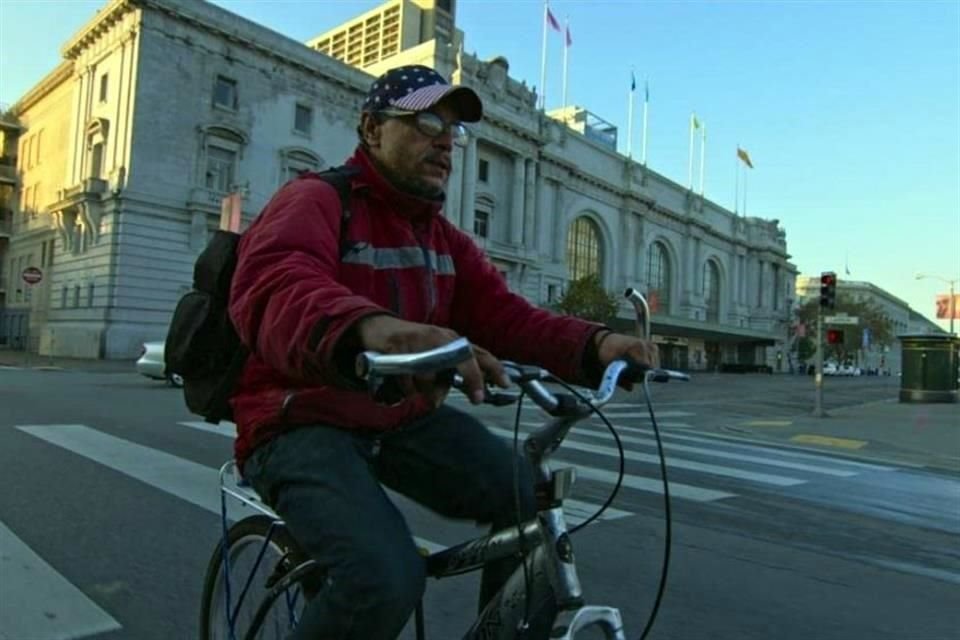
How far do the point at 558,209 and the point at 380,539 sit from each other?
60316 millimetres

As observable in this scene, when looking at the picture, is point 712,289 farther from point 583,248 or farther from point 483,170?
point 483,170

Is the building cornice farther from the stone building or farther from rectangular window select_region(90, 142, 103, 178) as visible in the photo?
rectangular window select_region(90, 142, 103, 178)

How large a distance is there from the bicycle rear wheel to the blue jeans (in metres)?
0.28

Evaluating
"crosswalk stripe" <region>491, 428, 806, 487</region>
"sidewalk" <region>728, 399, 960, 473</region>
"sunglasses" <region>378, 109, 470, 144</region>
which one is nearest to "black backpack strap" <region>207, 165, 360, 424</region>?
"sunglasses" <region>378, 109, 470, 144</region>

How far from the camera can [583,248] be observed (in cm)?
6575

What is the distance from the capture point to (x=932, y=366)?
23.3 meters

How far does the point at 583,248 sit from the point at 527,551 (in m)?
64.9

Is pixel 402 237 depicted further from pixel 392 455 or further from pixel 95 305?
pixel 95 305

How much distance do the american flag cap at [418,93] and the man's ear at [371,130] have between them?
3 cm

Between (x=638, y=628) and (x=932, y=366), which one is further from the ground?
(x=932, y=366)

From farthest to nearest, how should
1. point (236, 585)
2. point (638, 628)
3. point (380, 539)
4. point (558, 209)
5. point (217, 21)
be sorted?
1. point (558, 209)
2. point (217, 21)
3. point (638, 628)
4. point (236, 585)
5. point (380, 539)

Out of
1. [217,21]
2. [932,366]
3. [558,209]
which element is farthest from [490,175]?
[932,366]

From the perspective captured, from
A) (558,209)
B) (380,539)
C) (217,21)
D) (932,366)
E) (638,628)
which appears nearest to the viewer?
(380,539)

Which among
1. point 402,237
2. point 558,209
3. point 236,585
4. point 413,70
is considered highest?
point 558,209
